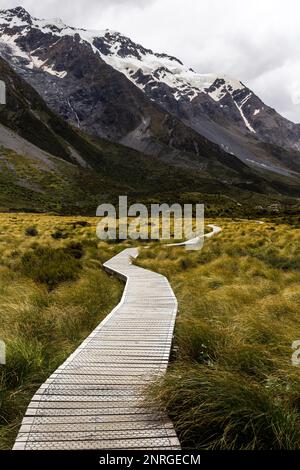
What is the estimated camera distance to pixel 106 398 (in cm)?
567

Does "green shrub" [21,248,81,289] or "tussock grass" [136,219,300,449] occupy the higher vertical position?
"tussock grass" [136,219,300,449]

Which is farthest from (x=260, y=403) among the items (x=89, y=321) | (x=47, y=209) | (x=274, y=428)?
(x=47, y=209)

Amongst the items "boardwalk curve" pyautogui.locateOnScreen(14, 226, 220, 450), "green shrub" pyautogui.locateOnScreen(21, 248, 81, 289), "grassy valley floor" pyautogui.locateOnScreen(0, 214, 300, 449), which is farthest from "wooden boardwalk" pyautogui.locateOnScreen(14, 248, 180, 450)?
"green shrub" pyautogui.locateOnScreen(21, 248, 81, 289)

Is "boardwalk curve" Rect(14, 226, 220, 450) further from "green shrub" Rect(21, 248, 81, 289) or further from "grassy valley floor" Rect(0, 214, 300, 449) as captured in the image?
"green shrub" Rect(21, 248, 81, 289)

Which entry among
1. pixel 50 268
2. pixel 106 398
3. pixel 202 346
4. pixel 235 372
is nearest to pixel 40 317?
pixel 202 346

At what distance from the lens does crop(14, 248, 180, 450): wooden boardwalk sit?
4809mm

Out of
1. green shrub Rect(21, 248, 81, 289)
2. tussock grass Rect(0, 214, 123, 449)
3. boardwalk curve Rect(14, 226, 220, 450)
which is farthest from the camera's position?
green shrub Rect(21, 248, 81, 289)

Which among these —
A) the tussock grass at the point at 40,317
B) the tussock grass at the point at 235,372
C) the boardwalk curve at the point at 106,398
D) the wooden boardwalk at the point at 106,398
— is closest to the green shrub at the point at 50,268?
the tussock grass at the point at 40,317

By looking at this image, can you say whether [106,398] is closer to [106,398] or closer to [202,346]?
[106,398]

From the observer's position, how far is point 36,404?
5398 mm

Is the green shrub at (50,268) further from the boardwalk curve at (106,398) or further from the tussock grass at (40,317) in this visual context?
the boardwalk curve at (106,398)

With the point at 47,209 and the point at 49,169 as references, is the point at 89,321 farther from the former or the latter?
the point at 49,169

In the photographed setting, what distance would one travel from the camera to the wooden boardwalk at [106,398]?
481 centimetres
